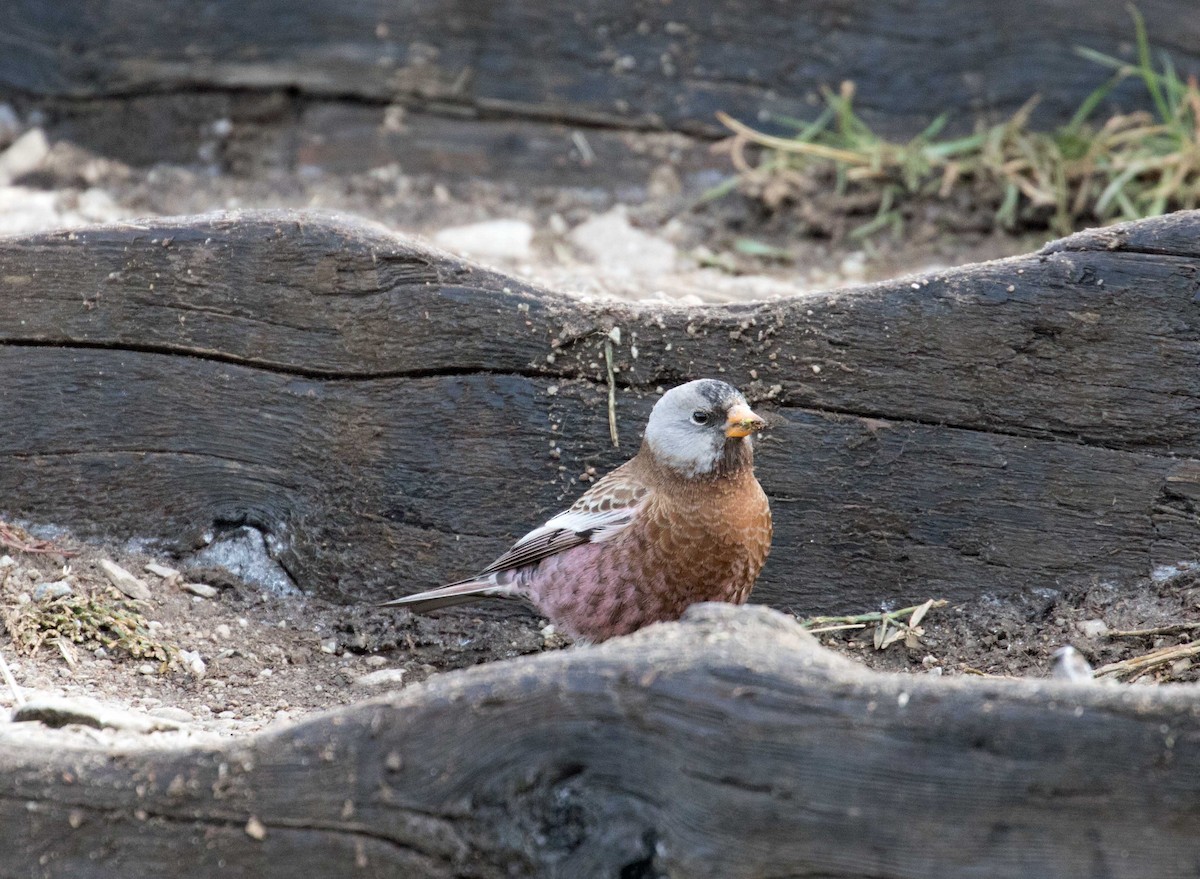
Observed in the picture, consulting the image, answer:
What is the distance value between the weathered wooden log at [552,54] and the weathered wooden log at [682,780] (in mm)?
5001

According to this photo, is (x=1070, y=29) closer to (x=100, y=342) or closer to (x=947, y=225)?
(x=947, y=225)

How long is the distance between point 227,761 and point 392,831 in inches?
14.7

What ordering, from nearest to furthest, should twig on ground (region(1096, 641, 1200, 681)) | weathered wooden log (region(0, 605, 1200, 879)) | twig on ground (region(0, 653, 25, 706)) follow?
weathered wooden log (region(0, 605, 1200, 879))
twig on ground (region(0, 653, 25, 706))
twig on ground (region(1096, 641, 1200, 681))

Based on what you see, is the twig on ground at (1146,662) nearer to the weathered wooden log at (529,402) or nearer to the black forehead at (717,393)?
the weathered wooden log at (529,402)

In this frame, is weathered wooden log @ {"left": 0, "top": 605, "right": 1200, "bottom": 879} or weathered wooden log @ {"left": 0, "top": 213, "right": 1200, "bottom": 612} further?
weathered wooden log @ {"left": 0, "top": 213, "right": 1200, "bottom": 612}

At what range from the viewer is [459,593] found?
4.11 metres

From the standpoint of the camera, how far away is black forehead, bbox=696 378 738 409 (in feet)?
12.6

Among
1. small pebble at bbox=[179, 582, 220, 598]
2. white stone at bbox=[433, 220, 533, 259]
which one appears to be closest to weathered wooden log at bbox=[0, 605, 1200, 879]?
small pebble at bbox=[179, 582, 220, 598]

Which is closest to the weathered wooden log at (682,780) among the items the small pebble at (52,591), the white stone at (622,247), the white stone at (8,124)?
the small pebble at (52,591)

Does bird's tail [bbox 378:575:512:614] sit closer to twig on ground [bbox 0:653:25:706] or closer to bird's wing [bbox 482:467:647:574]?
bird's wing [bbox 482:467:647:574]

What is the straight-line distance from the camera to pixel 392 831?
249cm

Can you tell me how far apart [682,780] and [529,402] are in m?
2.05

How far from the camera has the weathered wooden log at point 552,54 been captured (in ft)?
23.0

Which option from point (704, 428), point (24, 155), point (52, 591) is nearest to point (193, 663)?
point (52, 591)
